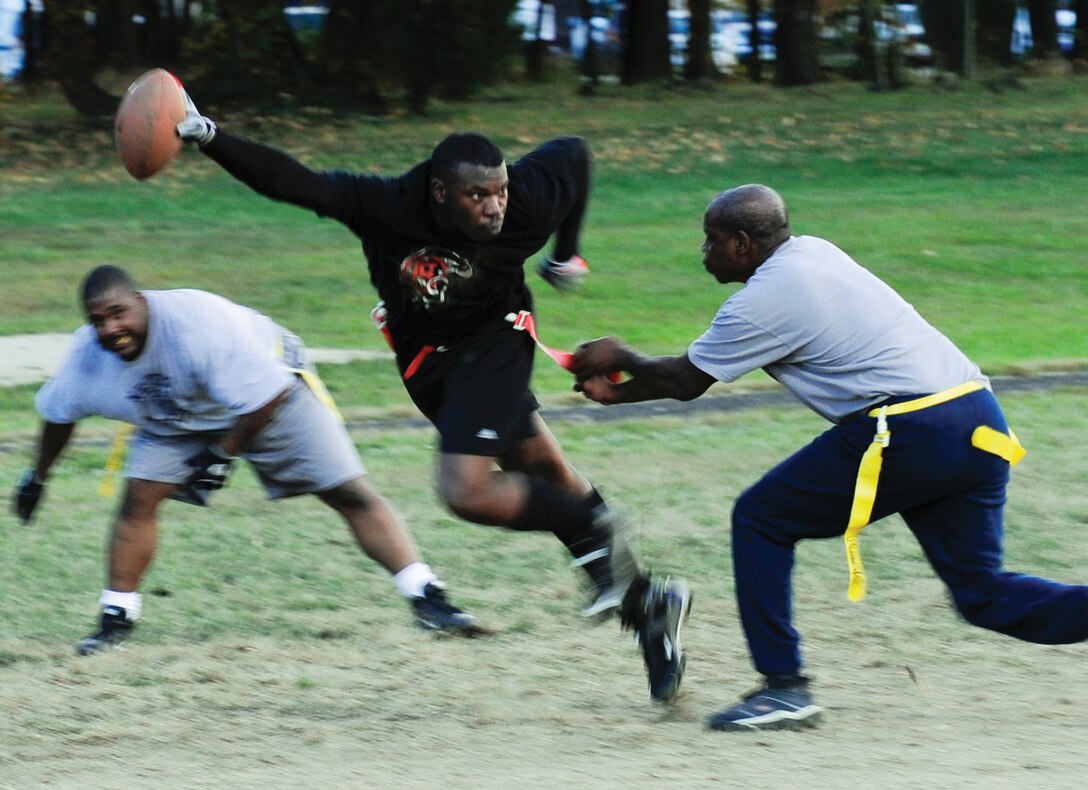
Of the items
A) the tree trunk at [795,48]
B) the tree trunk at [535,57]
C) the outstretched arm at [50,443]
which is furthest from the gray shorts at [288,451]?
the tree trunk at [535,57]

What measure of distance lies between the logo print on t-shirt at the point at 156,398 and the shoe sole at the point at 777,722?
2.35 meters

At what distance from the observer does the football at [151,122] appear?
5652 mm

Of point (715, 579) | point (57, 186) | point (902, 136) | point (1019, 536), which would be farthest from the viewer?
point (902, 136)

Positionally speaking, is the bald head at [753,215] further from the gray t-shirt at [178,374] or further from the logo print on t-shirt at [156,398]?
the logo print on t-shirt at [156,398]

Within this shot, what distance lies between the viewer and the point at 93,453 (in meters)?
10.2

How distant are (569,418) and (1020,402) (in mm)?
3138

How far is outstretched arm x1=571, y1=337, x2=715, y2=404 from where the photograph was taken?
5.25m

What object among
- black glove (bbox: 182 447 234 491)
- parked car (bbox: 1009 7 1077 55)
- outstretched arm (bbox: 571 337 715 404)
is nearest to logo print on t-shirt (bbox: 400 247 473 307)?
outstretched arm (bbox: 571 337 715 404)

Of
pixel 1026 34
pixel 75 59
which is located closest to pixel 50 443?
pixel 75 59

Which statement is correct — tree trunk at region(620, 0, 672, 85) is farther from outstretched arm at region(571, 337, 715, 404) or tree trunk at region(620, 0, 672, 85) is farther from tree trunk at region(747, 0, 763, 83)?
outstretched arm at region(571, 337, 715, 404)

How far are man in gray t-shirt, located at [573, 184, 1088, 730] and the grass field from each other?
359 millimetres

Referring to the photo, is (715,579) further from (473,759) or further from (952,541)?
(473,759)

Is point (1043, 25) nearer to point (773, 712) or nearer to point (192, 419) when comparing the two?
point (192, 419)

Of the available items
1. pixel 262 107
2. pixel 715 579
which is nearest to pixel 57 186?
pixel 262 107
